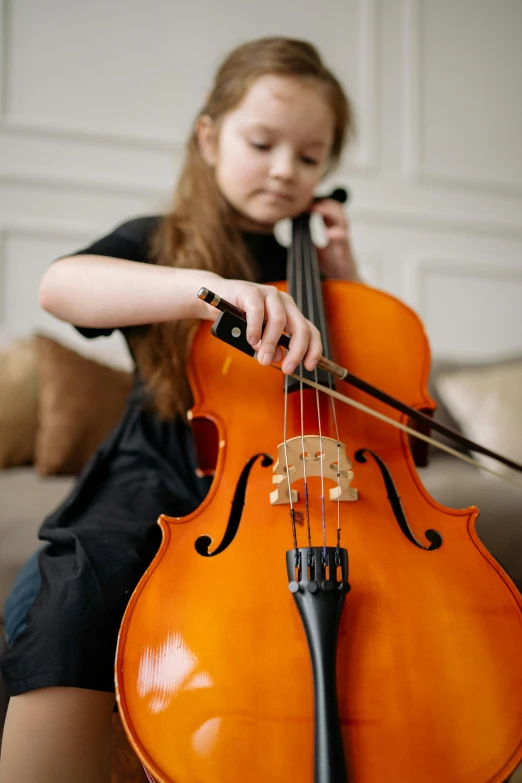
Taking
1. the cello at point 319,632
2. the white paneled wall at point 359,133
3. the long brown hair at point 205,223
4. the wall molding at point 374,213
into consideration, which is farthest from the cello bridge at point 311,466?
the wall molding at point 374,213

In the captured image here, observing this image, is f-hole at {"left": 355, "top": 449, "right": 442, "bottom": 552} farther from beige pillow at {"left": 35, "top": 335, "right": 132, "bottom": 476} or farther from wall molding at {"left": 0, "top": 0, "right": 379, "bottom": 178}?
wall molding at {"left": 0, "top": 0, "right": 379, "bottom": 178}

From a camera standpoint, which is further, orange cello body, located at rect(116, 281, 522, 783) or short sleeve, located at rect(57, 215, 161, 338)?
short sleeve, located at rect(57, 215, 161, 338)

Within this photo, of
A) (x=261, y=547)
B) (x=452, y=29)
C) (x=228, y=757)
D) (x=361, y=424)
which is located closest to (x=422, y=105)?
(x=452, y=29)

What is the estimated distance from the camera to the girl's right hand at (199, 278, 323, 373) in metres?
0.51

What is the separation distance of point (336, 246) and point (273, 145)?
0.22 meters

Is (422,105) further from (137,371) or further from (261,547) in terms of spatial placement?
(261,547)

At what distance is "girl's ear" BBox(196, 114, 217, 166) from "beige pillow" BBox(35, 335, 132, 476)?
0.52 metres

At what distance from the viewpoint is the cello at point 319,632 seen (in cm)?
35

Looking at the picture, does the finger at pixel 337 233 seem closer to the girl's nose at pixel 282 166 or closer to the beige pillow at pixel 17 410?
the girl's nose at pixel 282 166

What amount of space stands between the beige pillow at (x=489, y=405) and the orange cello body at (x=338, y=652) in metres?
0.80

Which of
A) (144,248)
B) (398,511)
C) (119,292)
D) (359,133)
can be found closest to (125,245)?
(144,248)

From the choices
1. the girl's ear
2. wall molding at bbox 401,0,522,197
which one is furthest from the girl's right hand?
wall molding at bbox 401,0,522,197

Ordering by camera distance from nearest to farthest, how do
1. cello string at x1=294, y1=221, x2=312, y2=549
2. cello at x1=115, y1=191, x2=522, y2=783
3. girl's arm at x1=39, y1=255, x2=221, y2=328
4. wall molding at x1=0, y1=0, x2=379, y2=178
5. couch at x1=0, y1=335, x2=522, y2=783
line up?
cello at x1=115, y1=191, x2=522, y2=783, cello string at x1=294, y1=221, x2=312, y2=549, girl's arm at x1=39, y1=255, x2=221, y2=328, couch at x1=0, y1=335, x2=522, y2=783, wall molding at x1=0, y1=0, x2=379, y2=178

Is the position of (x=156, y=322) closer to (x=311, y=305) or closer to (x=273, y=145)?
(x=311, y=305)
